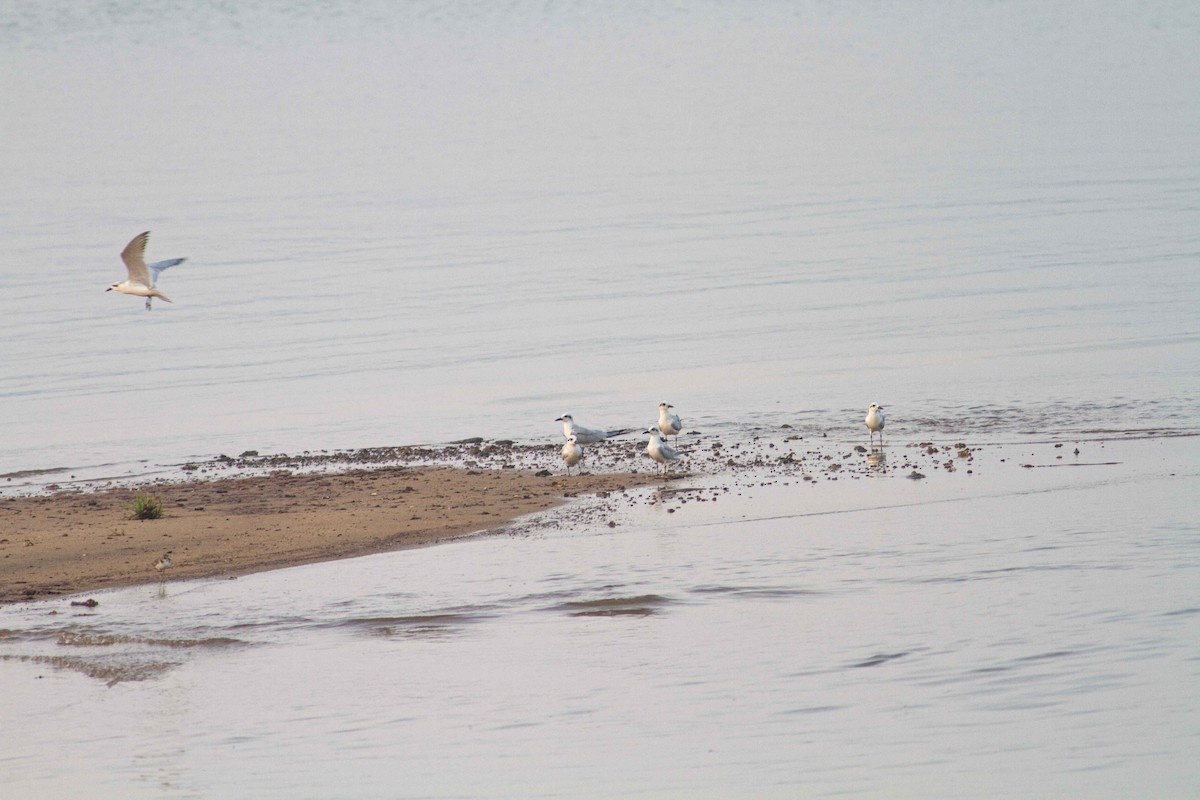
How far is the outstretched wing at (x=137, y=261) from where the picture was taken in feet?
66.8

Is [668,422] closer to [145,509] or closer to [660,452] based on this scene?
[660,452]

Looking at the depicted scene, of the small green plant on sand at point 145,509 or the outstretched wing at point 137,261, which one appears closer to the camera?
the small green plant on sand at point 145,509

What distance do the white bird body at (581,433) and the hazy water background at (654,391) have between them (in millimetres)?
1641

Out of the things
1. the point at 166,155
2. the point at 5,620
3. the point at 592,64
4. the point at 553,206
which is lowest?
the point at 5,620

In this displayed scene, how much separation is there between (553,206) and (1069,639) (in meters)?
33.0

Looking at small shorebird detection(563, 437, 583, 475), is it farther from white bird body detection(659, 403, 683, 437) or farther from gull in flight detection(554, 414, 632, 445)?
white bird body detection(659, 403, 683, 437)

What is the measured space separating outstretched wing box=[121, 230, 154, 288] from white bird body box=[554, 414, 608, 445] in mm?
5511

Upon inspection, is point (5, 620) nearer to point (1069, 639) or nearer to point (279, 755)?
point (279, 755)

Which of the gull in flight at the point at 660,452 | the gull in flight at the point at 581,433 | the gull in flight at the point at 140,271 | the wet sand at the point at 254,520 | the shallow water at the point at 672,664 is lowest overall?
the shallow water at the point at 672,664

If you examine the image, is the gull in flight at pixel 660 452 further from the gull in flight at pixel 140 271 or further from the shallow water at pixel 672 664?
the gull in flight at pixel 140 271

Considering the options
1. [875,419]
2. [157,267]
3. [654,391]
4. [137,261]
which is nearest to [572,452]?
[875,419]

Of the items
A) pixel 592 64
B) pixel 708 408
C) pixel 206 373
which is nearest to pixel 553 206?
pixel 206 373

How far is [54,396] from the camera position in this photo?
25.2 metres

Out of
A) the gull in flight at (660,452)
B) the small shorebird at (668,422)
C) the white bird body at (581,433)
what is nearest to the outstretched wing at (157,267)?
the white bird body at (581,433)
